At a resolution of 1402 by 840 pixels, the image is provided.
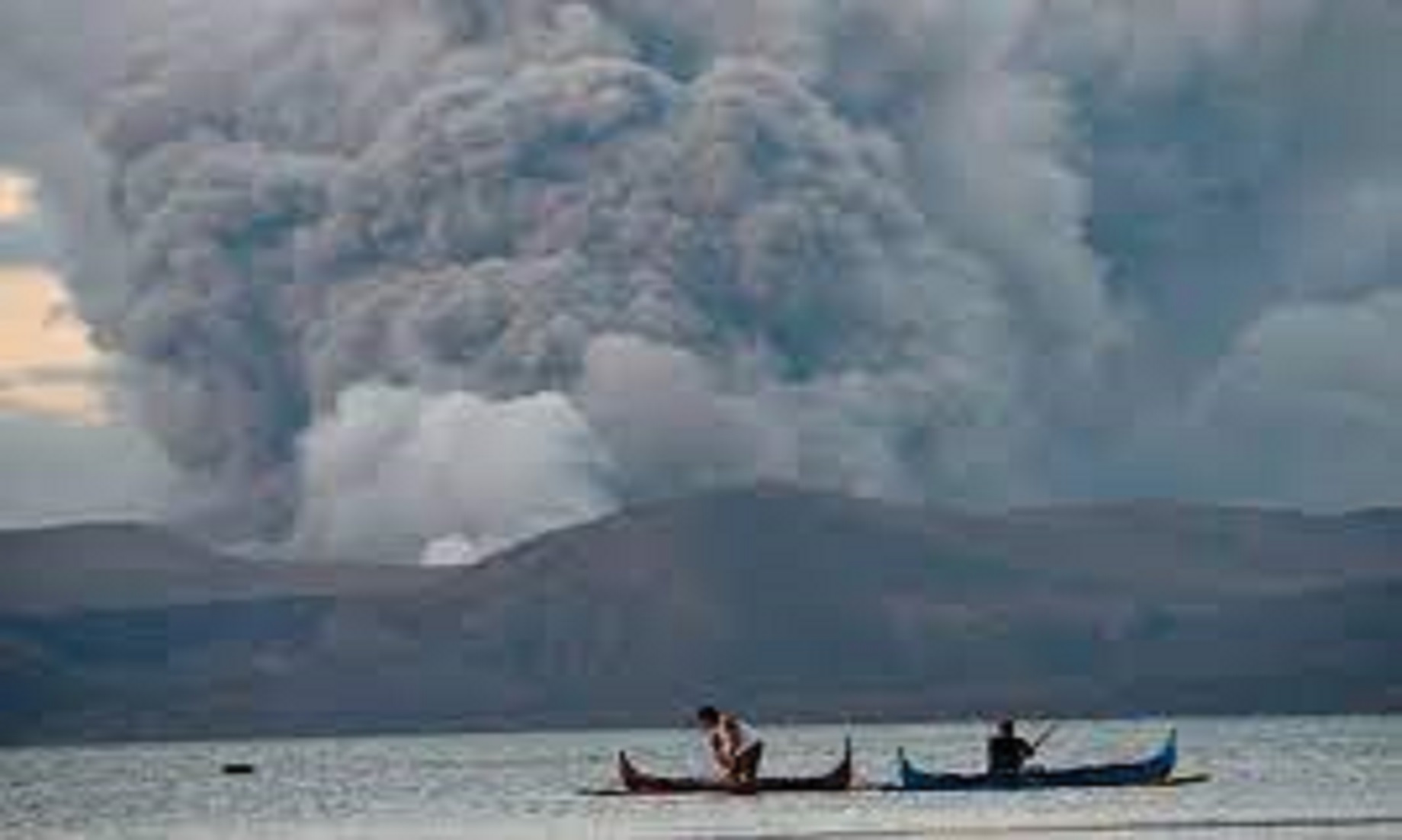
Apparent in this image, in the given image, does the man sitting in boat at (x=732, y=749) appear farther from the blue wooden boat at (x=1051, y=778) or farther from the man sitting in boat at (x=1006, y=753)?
the man sitting in boat at (x=1006, y=753)

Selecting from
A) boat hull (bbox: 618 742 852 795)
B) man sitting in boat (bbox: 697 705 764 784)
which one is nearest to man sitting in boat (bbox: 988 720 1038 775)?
boat hull (bbox: 618 742 852 795)

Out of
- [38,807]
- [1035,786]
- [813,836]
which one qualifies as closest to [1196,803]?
[1035,786]

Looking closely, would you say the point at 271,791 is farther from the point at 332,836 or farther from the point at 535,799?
the point at 332,836

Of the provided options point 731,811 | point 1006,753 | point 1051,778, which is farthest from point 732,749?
point 1051,778

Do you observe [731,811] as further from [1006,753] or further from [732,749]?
A: [1006,753]

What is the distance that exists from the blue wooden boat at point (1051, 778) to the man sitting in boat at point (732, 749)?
614 centimetres

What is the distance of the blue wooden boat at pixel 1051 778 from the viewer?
12125 cm

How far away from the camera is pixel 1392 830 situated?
10012cm

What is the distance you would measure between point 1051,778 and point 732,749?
10.1 meters

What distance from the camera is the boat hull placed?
122812mm

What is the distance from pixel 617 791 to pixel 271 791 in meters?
28.2

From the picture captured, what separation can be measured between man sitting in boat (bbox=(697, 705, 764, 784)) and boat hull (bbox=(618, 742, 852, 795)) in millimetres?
323

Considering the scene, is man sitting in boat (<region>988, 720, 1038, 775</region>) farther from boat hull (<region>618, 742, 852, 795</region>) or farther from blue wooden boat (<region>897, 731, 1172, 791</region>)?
boat hull (<region>618, 742, 852, 795</region>)

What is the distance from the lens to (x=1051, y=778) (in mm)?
122438
